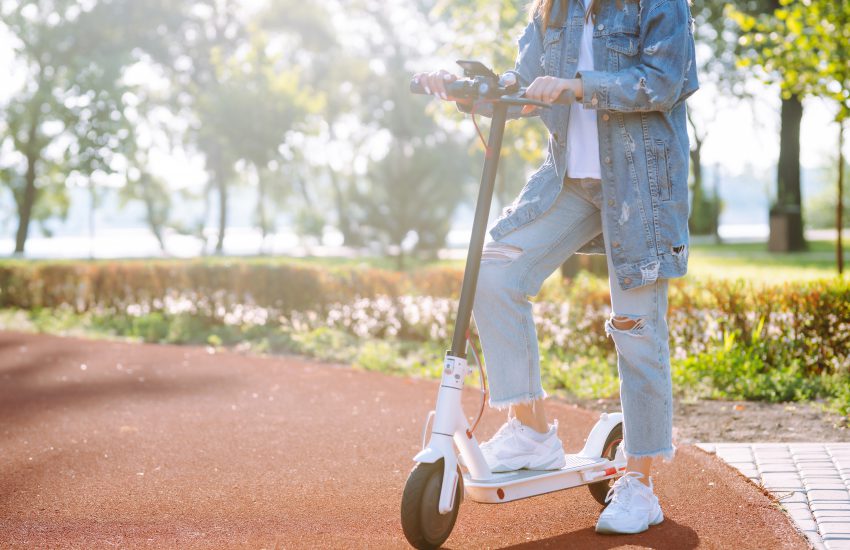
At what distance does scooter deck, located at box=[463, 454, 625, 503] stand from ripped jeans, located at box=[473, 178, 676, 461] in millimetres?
195

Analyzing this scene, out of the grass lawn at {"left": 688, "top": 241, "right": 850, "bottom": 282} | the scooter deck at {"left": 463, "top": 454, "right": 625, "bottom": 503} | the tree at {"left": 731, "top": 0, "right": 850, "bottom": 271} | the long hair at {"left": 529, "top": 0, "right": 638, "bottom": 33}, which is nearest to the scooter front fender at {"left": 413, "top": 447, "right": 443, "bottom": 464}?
the scooter deck at {"left": 463, "top": 454, "right": 625, "bottom": 503}

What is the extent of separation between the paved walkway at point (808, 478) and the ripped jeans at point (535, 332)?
60 cm

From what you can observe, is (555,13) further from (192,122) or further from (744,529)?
(192,122)

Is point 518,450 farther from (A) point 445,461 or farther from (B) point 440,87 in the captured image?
(B) point 440,87

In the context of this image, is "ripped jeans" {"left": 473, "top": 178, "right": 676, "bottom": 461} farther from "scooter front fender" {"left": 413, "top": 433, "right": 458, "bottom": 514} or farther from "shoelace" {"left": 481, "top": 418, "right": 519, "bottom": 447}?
"scooter front fender" {"left": 413, "top": 433, "right": 458, "bottom": 514}

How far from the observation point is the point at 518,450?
132 inches

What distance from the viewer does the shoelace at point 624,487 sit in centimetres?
334

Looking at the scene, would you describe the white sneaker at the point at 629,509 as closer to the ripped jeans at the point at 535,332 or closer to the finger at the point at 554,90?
the ripped jeans at the point at 535,332

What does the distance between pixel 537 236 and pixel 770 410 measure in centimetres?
325

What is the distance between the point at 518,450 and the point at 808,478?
56.7 inches

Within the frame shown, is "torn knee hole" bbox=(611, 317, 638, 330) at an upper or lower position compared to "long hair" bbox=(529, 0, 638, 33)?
lower

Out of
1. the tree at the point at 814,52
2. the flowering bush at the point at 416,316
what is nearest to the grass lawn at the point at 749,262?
the flowering bush at the point at 416,316

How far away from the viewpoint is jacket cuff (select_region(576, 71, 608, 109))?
304cm

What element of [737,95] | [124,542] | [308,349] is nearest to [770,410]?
[124,542]
